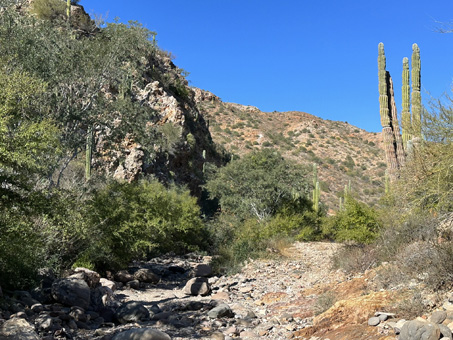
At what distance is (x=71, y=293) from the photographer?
9344 millimetres

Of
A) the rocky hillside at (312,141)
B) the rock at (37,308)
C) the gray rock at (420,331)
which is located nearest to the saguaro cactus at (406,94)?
the gray rock at (420,331)

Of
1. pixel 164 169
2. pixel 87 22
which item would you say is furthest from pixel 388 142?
pixel 87 22

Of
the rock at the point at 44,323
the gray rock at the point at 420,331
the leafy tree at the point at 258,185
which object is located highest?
the leafy tree at the point at 258,185

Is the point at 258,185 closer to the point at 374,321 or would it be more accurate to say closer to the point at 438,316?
the point at 374,321

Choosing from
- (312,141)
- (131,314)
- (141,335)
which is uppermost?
(312,141)

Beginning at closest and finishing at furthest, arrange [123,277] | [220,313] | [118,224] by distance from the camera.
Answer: [220,313] → [118,224] → [123,277]

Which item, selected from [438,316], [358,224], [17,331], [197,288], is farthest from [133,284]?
[438,316]

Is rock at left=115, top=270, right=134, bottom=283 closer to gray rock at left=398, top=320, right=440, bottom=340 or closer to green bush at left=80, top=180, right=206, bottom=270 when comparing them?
green bush at left=80, top=180, right=206, bottom=270

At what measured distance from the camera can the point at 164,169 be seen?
3111 cm

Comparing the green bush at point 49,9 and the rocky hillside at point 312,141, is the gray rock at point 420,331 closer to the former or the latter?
the green bush at point 49,9

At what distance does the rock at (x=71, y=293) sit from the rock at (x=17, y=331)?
2472mm

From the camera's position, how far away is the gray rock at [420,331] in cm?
523

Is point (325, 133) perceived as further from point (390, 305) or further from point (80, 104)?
point (390, 305)

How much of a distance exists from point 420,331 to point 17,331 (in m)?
6.08
